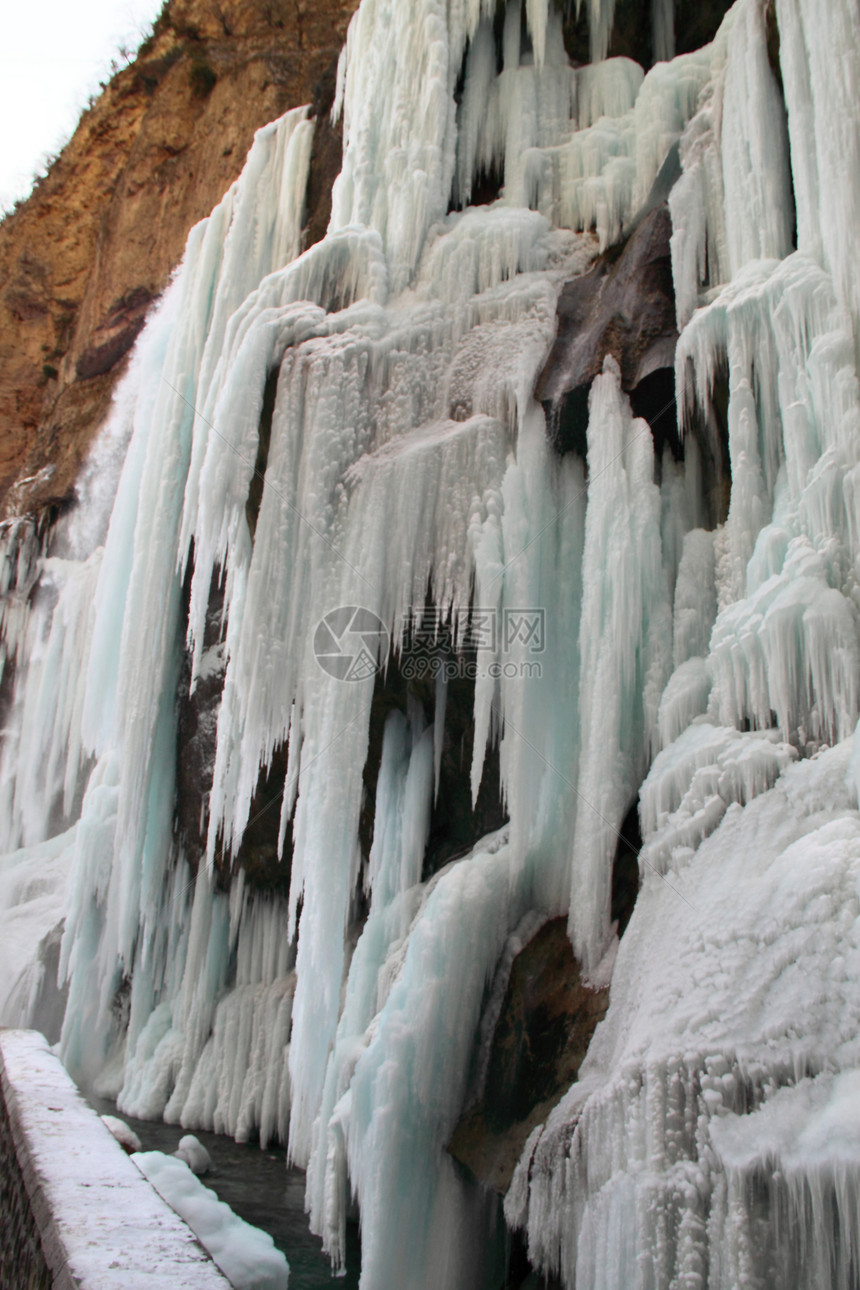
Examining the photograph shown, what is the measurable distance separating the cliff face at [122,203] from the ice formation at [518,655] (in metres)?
2.95

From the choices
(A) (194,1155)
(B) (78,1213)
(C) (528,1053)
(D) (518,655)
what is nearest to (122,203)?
(D) (518,655)

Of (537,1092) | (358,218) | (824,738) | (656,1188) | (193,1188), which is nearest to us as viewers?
(656,1188)

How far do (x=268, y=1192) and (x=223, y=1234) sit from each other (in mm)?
1506

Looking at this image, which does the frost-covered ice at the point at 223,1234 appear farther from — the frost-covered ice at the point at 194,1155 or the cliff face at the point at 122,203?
the cliff face at the point at 122,203

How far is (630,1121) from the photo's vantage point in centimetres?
297

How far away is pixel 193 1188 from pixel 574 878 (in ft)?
8.89

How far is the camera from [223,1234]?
4430 millimetres

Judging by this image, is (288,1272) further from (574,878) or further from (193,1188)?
(574,878)

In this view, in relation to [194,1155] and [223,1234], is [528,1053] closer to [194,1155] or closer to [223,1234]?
[223,1234]

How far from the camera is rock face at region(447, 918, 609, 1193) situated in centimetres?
392

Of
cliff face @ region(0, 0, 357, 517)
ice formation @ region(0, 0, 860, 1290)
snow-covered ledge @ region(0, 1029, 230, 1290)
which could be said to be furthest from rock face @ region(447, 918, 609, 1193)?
cliff face @ region(0, 0, 357, 517)

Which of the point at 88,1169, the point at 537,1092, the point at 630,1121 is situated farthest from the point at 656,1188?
the point at 88,1169

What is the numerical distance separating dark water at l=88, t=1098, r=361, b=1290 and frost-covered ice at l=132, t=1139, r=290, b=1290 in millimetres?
235

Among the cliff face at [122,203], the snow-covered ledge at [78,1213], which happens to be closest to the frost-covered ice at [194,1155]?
the snow-covered ledge at [78,1213]
